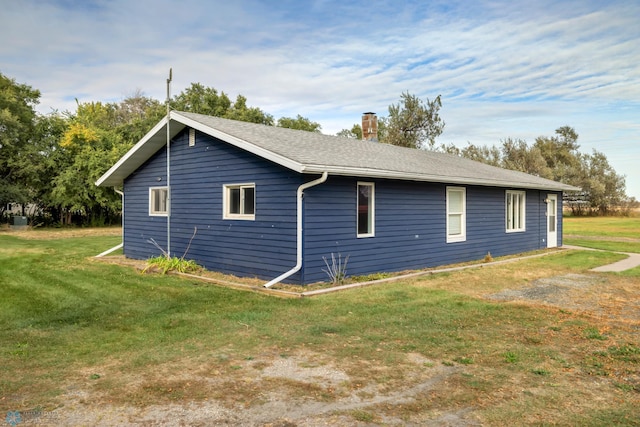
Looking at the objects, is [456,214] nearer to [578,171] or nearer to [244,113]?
[244,113]

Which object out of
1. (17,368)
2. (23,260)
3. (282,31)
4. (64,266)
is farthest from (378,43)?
(17,368)

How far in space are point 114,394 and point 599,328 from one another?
5658 millimetres

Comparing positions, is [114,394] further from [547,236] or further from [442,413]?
[547,236]

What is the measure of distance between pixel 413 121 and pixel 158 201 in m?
26.2

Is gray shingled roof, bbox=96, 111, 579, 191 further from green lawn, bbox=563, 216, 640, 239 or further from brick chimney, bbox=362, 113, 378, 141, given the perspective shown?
green lawn, bbox=563, 216, 640, 239

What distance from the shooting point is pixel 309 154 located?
9.69 meters

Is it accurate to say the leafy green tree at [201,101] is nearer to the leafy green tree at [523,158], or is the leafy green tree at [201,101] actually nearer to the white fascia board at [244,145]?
the white fascia board at [244,145]

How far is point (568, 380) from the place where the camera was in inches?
164

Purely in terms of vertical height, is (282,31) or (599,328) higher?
(282,31)

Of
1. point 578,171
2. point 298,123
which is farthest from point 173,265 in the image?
point 578,171

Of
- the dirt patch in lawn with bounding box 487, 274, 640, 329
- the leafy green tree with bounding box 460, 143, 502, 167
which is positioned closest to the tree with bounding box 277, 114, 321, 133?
the leafy green tree with bounding box 460, 143, 502, 167

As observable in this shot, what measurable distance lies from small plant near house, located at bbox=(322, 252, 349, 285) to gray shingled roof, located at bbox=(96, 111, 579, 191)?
1.77 m

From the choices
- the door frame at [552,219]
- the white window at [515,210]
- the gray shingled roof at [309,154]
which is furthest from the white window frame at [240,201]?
the door frame at [552,219]

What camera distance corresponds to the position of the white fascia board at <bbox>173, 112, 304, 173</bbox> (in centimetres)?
859
